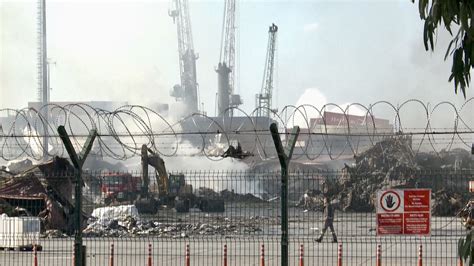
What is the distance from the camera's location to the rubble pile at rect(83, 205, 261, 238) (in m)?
33.7

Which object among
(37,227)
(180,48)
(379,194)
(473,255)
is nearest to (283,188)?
(379,194)

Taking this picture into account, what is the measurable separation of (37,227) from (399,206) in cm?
1601

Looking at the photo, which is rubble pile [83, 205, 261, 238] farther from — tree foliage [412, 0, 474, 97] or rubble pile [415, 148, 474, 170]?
tree foliage [412, 0, 474, 97]

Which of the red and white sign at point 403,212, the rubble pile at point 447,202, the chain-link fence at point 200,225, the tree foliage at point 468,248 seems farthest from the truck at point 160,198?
the tree foliage at point 468,248

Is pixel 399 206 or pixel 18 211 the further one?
pixel 18 211

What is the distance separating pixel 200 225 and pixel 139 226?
279 cm

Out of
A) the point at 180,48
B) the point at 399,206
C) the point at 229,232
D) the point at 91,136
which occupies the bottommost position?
the point at 229,232

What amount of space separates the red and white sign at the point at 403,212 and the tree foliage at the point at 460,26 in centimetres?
795

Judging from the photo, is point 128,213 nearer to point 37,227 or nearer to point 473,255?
point 37,227

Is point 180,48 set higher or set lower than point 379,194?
higher

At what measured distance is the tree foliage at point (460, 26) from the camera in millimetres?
5712

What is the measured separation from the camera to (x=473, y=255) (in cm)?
589

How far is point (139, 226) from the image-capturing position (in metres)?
35.9

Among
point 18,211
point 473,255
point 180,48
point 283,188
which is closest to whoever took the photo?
point 473,255
